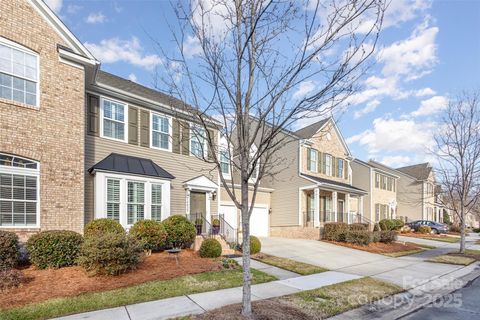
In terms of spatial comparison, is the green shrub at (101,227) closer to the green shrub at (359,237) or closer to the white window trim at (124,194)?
the white window trim at (124,194)

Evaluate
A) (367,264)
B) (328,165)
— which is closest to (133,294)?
(367,264)

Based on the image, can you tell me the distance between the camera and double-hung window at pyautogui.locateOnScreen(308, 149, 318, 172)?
78.1 ft

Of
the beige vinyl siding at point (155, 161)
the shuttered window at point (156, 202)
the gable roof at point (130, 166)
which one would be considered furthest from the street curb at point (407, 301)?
the gable roof at point (130, 166)

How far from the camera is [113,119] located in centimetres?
1359

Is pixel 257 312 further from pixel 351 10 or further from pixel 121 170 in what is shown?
pixel 121 170

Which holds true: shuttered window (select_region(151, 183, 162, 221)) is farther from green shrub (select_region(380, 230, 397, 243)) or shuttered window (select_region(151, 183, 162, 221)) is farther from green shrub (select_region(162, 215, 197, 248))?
green shrub (select_region(380, 230, 397, 243))

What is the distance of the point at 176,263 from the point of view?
407 inches

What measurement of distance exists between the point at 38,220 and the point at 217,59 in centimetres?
824

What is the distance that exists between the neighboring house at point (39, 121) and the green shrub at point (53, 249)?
1.16 m

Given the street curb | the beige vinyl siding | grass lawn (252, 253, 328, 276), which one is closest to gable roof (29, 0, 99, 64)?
the beige vinyl siding

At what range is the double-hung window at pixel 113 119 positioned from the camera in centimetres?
1328

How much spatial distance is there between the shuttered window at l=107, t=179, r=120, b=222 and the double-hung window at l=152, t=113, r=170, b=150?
121 inches

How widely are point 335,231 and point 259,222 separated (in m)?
5.44

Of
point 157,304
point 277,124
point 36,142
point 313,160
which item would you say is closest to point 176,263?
point 157,304
